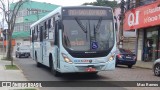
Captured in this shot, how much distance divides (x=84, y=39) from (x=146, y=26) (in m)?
15.1

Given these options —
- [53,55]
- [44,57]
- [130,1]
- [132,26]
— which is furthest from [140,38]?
[53,55]

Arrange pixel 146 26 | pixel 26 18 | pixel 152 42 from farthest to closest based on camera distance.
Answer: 1. pixel 26 18
2. pixel 152 42
3. pixel 146 26

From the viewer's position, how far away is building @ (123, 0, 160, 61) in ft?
89.8

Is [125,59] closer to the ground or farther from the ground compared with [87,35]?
closer to the ground

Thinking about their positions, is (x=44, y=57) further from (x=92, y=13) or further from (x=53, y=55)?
(x=92, y=13)

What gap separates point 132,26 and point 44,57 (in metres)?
14.0

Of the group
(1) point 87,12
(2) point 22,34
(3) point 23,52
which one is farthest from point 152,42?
(2) point 22,34

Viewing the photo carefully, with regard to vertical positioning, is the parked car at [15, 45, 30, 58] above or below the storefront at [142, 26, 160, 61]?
below

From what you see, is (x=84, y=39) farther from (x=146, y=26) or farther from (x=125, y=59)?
(x=146, y=26)

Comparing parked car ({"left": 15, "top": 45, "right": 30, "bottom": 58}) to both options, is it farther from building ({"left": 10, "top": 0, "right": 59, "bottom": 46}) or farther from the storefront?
building ({"left": 10, "top": 0, "right": 59, "bottom": 46})

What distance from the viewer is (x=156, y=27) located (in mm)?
29312

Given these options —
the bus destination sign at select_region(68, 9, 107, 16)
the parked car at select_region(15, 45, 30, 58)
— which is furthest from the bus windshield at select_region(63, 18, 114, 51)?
the parked car at select_region(15, 45, 30, 58)

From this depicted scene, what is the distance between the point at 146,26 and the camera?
2862 centimetres

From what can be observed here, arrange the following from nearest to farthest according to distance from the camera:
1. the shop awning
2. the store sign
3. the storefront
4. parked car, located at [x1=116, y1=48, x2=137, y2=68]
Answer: parked car, located at [x1=116, y1=48, x2=137, y2=68]
the store sign
the storefront
the shop awning
